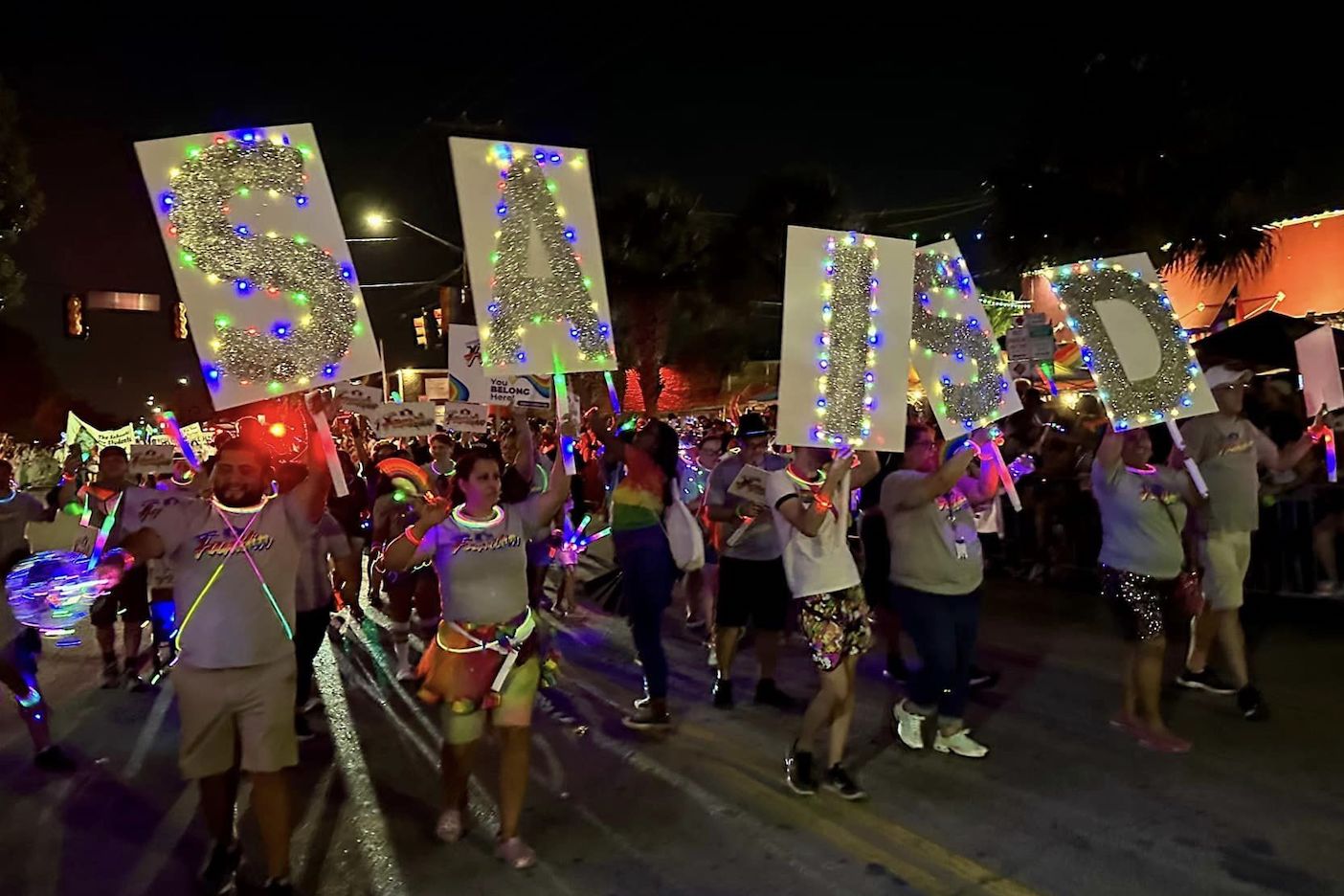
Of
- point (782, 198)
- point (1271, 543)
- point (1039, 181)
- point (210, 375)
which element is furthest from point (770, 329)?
point (210, 375)

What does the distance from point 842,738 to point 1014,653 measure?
3491mm

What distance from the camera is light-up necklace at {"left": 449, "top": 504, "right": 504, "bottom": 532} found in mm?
4579

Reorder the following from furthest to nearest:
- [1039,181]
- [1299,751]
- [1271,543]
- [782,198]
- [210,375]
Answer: [782,198], [1039,181], [1271,543], [1299,751], [210,375]

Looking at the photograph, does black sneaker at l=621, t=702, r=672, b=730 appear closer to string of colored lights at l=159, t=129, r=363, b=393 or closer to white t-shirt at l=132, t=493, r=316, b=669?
white t-shirt at l=132, t=493, r=316, b=669

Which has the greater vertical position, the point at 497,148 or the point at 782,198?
the point at 782,198

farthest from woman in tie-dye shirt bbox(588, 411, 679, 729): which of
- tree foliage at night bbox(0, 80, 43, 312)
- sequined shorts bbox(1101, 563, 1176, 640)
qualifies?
tree foliage at night bbox(0, 80, 43, 312)

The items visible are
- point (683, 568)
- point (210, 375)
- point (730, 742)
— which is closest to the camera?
point (210, 375)

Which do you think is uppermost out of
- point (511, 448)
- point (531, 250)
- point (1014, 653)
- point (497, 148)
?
point (497, 148)

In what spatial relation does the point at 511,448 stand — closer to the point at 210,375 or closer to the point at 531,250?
the point at 531,250

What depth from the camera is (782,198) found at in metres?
28.0

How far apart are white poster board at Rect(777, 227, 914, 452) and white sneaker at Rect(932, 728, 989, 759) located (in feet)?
5.77

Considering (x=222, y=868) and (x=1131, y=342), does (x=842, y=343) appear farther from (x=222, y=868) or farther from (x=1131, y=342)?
(x=222, y=868)

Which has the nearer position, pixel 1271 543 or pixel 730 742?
pixel 730 742

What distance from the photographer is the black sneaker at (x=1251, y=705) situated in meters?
6.05
